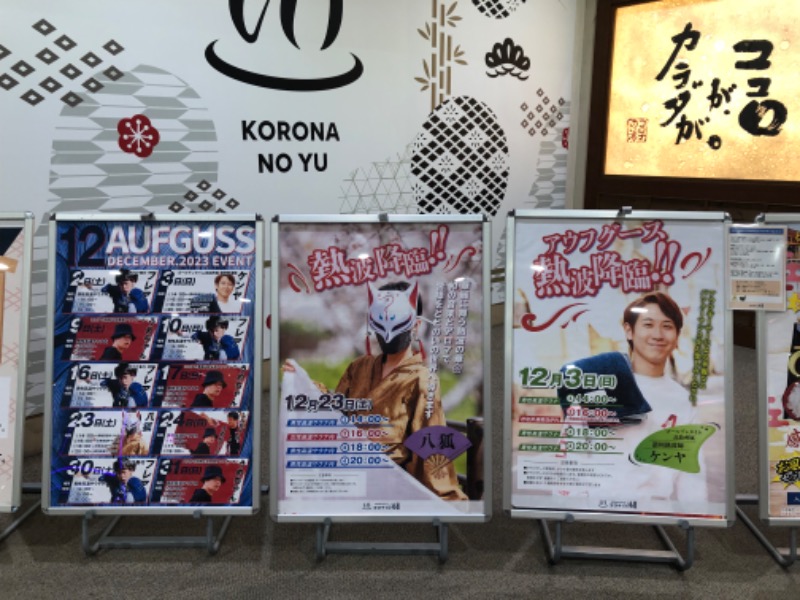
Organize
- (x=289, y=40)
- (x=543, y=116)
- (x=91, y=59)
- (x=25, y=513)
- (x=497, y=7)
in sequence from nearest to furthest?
(x=25, y=513)
(x=91, y=59)
(x=289, y=40)
(x=497, y=7)
(x=543, y=116)

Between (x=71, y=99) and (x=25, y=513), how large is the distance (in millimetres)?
1889

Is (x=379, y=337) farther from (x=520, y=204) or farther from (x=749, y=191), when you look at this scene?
(x=749, y=191)

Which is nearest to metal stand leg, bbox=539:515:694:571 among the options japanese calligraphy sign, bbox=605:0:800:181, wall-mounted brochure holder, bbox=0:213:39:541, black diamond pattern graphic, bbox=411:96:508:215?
wall-mounted brochure holder, bbox=0:213:39:541

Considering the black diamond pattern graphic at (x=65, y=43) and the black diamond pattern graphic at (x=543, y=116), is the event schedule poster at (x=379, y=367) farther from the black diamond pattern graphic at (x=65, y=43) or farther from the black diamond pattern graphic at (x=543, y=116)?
the black diamond pattern graphic at (x=543, y=116)

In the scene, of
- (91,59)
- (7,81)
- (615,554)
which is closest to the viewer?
(615,554)

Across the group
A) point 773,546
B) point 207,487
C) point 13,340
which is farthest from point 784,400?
point 13,340

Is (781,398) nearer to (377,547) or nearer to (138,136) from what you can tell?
(377,547)

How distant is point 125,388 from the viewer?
7.27ft

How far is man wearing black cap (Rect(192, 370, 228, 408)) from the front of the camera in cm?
222

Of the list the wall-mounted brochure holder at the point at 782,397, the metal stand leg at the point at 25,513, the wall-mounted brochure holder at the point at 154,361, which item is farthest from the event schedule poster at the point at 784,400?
the metal stand leg at the point at 25,513

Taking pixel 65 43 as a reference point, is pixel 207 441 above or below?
below

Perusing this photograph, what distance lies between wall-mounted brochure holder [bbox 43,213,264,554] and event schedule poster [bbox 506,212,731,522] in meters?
0.95

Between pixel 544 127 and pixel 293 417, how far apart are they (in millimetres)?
3869

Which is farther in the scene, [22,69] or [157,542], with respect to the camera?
[22,69]
